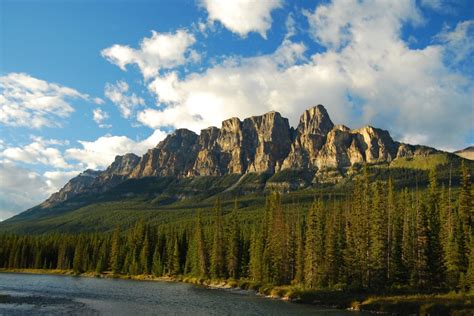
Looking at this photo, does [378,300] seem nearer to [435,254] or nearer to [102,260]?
[435,254]

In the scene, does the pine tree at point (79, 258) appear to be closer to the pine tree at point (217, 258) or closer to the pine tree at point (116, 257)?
the pine tree at point (116, 257)

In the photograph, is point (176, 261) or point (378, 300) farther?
point (176, 261)

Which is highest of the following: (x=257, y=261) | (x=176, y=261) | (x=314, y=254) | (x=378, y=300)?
(x=314, y=254)

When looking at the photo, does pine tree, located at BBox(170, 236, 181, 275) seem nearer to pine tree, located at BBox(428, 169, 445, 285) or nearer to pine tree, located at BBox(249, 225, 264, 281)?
pine tree, located at BBox(249, 225, 264, 281)

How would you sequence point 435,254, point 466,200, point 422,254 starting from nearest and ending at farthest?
point 422,254
point 435,254
point 466,200

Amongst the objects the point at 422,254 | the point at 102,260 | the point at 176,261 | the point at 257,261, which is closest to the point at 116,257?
the point at 102,260

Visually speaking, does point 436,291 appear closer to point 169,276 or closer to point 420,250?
point 420,250

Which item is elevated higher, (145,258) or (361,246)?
(361,246)

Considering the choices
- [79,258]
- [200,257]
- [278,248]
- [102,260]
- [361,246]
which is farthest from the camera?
[79,258]

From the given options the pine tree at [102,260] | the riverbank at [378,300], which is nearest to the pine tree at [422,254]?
the riverbank at [378,300]

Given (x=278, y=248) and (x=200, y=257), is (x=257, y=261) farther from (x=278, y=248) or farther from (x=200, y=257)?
(x=200, y=257)

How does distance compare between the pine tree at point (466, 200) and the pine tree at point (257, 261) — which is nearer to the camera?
the pine tree at point (466, 200)

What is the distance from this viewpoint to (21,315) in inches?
1962

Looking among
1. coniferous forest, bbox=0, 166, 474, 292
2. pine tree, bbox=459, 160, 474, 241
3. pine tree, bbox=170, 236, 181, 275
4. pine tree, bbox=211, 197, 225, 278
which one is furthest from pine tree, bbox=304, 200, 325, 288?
pine tree, bbox=170, 236, 181, 275
